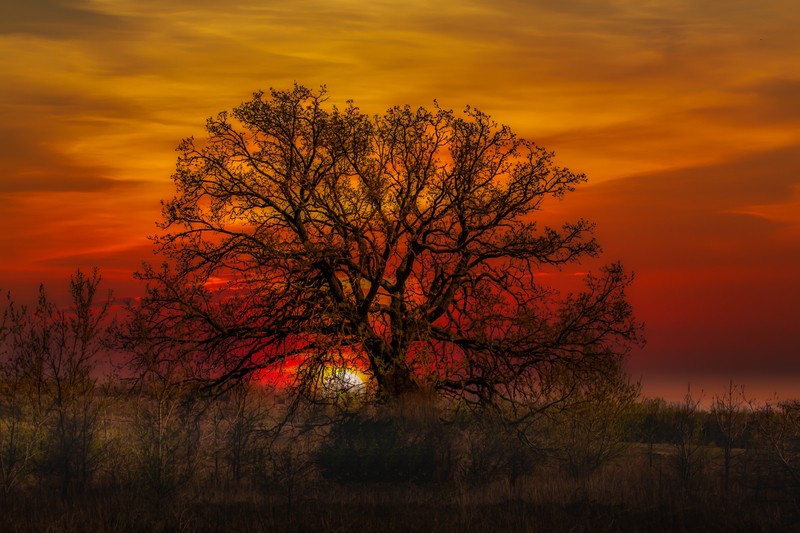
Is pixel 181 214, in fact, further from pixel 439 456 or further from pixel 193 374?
pixel 439 456

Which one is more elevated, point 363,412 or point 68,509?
point 363,412

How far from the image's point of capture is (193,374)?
27594mm

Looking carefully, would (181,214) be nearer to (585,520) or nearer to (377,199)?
(377,199)

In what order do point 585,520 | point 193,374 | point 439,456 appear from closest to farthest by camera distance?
point 585,520, point 439,456, point 193,374

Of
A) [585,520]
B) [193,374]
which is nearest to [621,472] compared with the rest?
[585,520]

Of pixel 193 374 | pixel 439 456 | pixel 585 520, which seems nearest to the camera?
pixel 585 520

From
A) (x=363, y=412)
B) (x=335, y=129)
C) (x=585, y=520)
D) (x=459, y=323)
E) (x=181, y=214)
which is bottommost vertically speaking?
(x=585, y=520)

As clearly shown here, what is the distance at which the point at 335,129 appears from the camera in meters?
27.7

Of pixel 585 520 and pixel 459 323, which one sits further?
pixel 459 323

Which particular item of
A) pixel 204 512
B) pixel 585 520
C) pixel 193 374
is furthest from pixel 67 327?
→ pixel 585 520

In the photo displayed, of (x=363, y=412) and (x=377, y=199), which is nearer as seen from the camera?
(x=363, y=412)

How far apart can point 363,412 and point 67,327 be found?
8.12m

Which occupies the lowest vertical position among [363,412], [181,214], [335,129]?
[363,412]

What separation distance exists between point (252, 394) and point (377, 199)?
7133 mm
